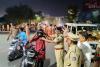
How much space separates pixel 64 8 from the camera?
776 centimetres

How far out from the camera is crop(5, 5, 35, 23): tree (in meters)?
7.71

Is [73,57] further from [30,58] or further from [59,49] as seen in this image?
[30,58]

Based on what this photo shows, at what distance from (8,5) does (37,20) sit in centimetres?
77

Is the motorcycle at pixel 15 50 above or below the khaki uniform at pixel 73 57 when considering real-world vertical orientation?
below

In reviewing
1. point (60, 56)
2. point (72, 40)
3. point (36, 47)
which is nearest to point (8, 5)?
point (36, 47)

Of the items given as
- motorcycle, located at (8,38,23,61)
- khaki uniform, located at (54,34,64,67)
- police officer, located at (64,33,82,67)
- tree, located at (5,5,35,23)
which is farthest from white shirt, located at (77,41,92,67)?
tree, located at (5,5,35,23)

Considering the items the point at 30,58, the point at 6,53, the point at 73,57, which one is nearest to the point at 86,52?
the point at 30,58

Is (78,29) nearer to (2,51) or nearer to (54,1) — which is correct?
(54,1)

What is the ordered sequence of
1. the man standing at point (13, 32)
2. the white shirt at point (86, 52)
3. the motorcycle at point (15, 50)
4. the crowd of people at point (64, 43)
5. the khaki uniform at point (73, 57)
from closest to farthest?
1. the khaki uniform at point (73, 57)
2. the crowd of people at point (64, 43)
3. the white shirt at point (86, 52)
4. the motorcycle at point (15, 50)
5. the man standing at point (13, 32)

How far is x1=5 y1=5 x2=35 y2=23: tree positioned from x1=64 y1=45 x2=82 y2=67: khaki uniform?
2914mm

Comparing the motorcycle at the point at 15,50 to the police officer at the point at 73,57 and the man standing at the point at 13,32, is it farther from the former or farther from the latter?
the police officer at the point at 73,57

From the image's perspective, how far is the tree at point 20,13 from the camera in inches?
304

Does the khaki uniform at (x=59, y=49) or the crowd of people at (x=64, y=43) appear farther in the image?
the khaki uniform at (x=59, y=49)

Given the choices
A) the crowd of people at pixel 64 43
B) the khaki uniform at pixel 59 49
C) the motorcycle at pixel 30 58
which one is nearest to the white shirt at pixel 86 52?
the crowd of people at pixel 64 43
